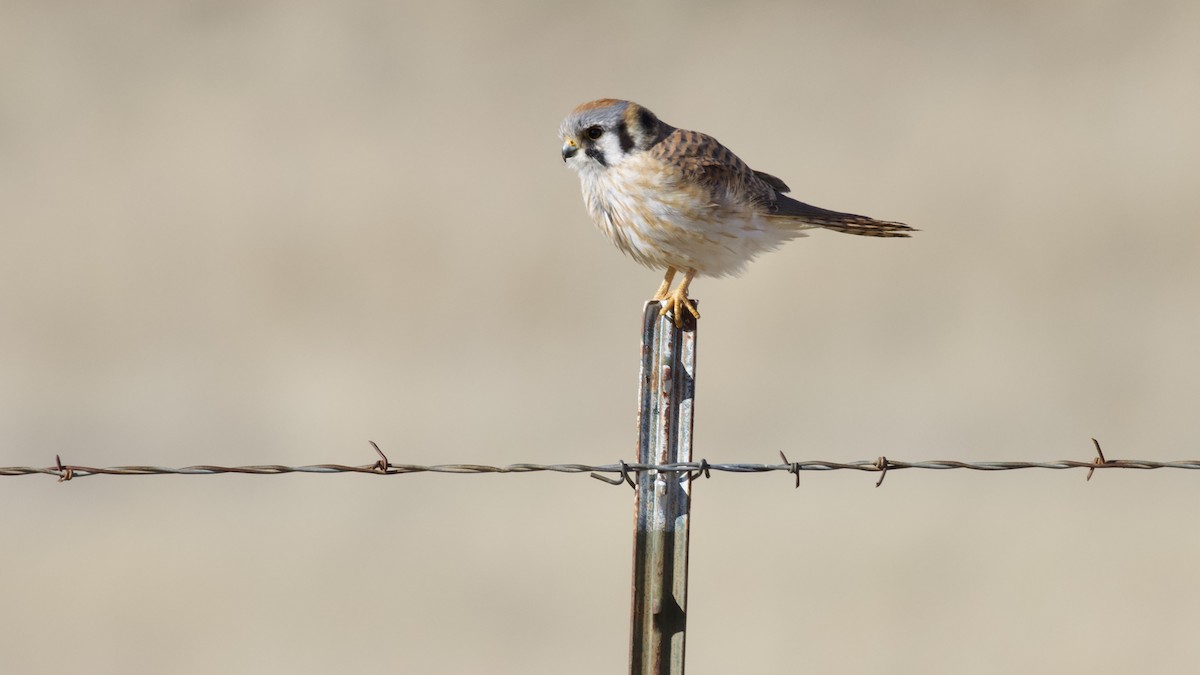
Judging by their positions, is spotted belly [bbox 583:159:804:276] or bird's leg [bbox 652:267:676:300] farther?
spotted belly [bbox 583:159:804:276]

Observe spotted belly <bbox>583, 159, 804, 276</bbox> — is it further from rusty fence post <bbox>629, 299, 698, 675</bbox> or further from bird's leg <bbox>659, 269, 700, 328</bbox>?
rusty fence post <bbox>629, 299, 698, 675</bbox>

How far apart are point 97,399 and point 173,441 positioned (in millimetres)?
1678

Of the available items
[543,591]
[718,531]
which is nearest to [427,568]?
[543,591]

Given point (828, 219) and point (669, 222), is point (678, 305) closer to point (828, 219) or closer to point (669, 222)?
point (669, 222)

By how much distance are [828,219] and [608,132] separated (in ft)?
3.22

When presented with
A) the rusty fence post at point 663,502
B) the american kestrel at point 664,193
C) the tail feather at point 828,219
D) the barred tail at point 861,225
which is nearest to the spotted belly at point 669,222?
the american kestrel at point 664,193

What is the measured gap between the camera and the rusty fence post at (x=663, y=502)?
4.64 m

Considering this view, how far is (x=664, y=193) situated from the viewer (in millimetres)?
6090

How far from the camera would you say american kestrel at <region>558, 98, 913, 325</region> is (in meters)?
6.11

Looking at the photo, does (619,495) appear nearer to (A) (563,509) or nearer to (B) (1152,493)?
(A) (563,509)

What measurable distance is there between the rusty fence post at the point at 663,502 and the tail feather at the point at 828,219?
70.7 inches

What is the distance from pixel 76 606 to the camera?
55.3 ft

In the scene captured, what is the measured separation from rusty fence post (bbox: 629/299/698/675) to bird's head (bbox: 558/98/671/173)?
5.42 ft

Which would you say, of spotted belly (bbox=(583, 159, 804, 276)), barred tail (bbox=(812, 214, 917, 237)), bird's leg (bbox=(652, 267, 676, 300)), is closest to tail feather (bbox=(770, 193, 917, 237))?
barred tail (bbox=(812, 214, 917, 237))
